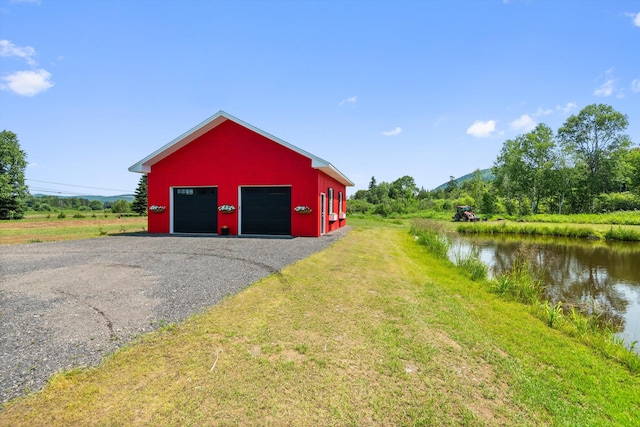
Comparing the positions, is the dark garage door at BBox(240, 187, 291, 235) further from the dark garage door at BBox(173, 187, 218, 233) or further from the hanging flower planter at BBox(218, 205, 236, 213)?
the dark garage door at BBox(173, 187, 218, 233)

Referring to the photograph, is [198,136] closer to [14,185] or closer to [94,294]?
[94,294]

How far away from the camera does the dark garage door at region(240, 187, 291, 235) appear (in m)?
12.6

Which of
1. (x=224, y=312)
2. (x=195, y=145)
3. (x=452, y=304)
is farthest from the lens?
(x=195, y=145)

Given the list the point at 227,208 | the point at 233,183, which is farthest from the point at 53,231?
the point at 233,183

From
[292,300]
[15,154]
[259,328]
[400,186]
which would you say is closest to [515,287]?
[292,300]

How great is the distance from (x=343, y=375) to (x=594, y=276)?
30.9ft

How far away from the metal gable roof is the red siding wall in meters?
0.20

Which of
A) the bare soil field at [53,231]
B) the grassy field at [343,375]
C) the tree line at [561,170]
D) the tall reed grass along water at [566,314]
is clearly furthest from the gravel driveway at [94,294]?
the tree line at [561,170]

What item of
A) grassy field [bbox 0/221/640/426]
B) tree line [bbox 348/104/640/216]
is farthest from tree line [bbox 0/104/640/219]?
grassy field [bbox 0/221/640/426]

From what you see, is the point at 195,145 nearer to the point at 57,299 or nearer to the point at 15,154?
the point at 57,299

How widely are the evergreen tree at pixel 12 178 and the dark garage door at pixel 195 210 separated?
27.1 meters

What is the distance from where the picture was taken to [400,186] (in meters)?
58.5

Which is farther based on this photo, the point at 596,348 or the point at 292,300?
the point at 292,300

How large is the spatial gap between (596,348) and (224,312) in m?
4.58
